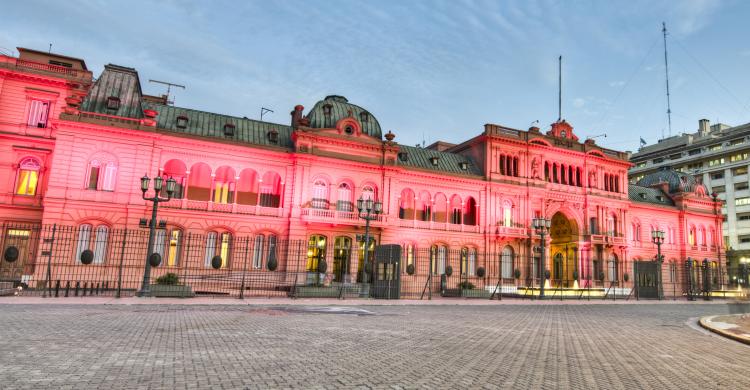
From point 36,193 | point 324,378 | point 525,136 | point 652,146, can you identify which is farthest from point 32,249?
point 652,146

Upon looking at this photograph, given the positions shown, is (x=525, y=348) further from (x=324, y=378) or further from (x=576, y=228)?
(x=576, y=228)

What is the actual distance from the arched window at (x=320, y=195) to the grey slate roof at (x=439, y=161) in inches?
292

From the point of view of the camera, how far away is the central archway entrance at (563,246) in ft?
153

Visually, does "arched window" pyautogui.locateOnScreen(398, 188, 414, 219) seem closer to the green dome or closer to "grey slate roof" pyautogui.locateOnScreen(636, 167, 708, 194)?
the green dome

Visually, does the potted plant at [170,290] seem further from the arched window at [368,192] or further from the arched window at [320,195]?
the arched window at [368,192]

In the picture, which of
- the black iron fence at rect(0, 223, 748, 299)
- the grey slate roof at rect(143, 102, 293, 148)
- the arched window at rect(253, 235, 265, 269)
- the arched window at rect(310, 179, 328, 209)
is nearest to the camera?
the black iron fence at rect(0, 223, 748, 299)

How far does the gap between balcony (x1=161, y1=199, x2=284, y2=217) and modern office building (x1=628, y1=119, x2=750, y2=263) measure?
218 feet

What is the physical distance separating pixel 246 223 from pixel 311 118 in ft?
33.2

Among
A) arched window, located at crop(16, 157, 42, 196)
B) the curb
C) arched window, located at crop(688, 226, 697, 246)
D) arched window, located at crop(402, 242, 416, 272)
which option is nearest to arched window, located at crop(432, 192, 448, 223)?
arched window, located at crop(402, 242, 416, 272)

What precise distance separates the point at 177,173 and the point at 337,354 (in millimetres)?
29127

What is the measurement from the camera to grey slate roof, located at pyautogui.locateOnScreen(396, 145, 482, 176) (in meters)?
41.8

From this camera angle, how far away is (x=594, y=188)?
160ft

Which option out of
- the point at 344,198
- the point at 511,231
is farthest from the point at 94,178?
the point at 511,231

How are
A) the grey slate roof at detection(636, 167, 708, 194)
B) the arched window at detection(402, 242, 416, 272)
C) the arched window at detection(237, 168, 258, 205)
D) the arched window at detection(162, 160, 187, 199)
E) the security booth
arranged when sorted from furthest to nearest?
the grey slate roof at detection(636, 167, 708, 194)
the arched window at detection(402, 242, 416, 272)
the arched window at detection(237, 168, 258, 205)
the arched window at detection(162, 160, 187, 199)
the security booth
